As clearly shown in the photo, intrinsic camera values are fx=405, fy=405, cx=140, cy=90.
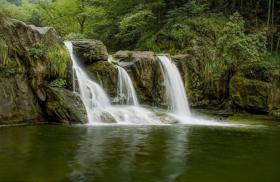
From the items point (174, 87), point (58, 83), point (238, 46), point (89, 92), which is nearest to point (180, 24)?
point (238, 46)

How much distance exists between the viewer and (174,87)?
2392cm

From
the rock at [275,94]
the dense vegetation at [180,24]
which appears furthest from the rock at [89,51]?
the rock at [275,94]

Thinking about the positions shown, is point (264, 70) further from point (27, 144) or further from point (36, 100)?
point (27, 144)

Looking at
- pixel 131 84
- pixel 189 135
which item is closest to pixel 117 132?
pixel 189 135

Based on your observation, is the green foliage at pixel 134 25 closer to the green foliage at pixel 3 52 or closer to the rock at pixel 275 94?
the rock at pixel 275 94

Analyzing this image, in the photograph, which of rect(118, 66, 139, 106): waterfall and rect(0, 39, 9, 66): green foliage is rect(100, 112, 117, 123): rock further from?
rect(0, 39, 9, 66): green foliage

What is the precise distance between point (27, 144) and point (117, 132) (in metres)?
4.14

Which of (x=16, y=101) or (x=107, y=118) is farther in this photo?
(x=107, y=118)

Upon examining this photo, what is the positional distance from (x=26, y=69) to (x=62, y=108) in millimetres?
2301

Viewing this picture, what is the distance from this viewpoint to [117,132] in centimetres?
1457

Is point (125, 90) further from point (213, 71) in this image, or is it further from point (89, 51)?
point (213, 71)

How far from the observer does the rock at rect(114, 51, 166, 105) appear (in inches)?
898

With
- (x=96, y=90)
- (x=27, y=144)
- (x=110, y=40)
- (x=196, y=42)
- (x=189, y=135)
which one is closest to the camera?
(x=27, y=144)

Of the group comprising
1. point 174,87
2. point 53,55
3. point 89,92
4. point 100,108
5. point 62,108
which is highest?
point 53,55
